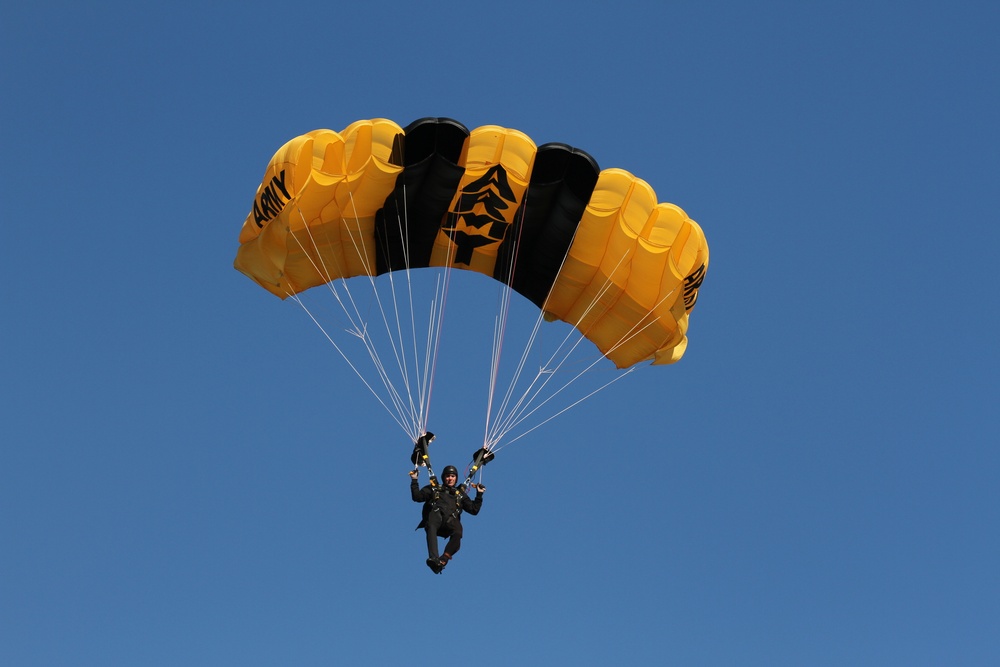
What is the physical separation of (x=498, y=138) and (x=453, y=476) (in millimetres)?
4072

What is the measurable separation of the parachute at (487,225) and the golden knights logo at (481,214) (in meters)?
0.02

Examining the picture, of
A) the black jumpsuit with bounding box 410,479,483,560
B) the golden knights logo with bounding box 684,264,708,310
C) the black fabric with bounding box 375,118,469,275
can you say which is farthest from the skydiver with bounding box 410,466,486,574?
the golden knights logo with bounding box 684,264,708,310

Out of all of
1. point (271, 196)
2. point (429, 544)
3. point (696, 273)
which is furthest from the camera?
point (696, 273)

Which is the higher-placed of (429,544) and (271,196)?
(271,196)

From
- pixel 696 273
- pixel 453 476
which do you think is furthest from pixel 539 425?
pixel 696 273

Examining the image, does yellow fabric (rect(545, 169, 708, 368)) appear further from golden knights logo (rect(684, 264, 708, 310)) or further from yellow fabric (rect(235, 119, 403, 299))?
yellow fabric (rect(235, 119, 403, 299))

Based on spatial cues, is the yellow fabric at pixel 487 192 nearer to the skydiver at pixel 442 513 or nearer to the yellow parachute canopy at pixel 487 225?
the yellow parachute canopy at pixel 487 225

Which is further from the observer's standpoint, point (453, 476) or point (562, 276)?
point (562, 276)

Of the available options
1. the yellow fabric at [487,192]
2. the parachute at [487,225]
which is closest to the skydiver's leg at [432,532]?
the parachute at [487,225]

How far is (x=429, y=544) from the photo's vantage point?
14.8 m

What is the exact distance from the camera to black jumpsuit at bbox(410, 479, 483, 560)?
49.0 feet

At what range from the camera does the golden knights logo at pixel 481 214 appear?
16.5m

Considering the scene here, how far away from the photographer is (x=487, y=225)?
56.2 feet

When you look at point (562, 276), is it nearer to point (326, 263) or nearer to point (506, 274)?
point (506, 274)
